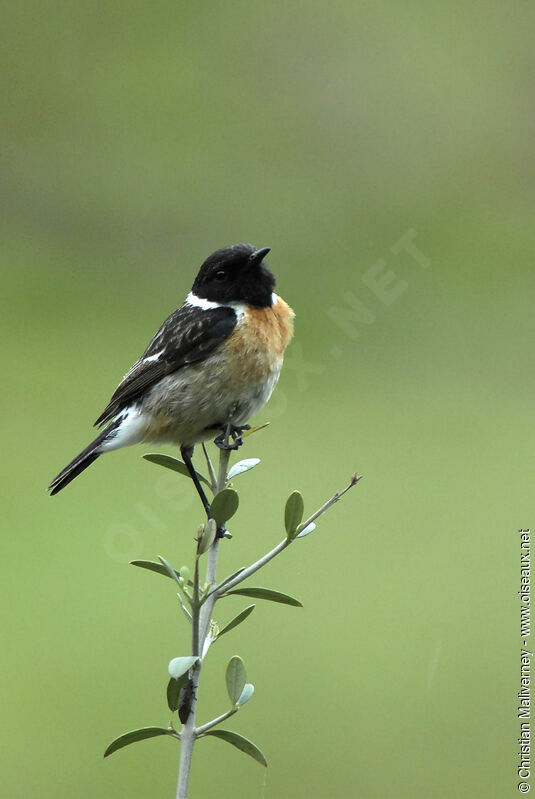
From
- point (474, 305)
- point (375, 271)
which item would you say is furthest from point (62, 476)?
point (474, 305)

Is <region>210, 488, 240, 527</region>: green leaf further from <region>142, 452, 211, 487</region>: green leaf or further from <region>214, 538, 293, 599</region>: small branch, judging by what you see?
<region>142, 452, 211, 487</region>: green leaf

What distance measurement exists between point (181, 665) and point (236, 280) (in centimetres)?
176

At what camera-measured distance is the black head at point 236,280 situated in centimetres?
269

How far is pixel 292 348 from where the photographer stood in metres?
9.73

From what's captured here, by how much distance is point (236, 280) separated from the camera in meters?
2.75

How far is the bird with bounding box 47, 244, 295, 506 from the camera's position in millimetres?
2602

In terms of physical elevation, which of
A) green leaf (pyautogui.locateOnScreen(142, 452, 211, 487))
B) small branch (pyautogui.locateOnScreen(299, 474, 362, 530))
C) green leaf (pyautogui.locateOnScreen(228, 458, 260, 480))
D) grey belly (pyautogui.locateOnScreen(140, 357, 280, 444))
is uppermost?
grey belly (pyautogui.locateOnScreen(140, 357, 280, 444))

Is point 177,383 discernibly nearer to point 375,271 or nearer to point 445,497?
point 445,497

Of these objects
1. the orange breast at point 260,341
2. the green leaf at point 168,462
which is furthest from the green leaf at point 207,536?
the orange breast at point 260,341

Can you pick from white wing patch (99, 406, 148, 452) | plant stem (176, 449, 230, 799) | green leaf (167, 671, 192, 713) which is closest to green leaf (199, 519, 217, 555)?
plant stem (176, 449, 230, 799)

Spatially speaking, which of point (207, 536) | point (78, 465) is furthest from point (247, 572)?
point (78, 465)

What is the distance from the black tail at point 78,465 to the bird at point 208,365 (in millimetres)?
11

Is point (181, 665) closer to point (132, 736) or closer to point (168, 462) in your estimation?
point (132, 736)

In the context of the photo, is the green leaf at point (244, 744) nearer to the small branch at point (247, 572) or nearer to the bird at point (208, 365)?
the small branch at point (247, 572)
